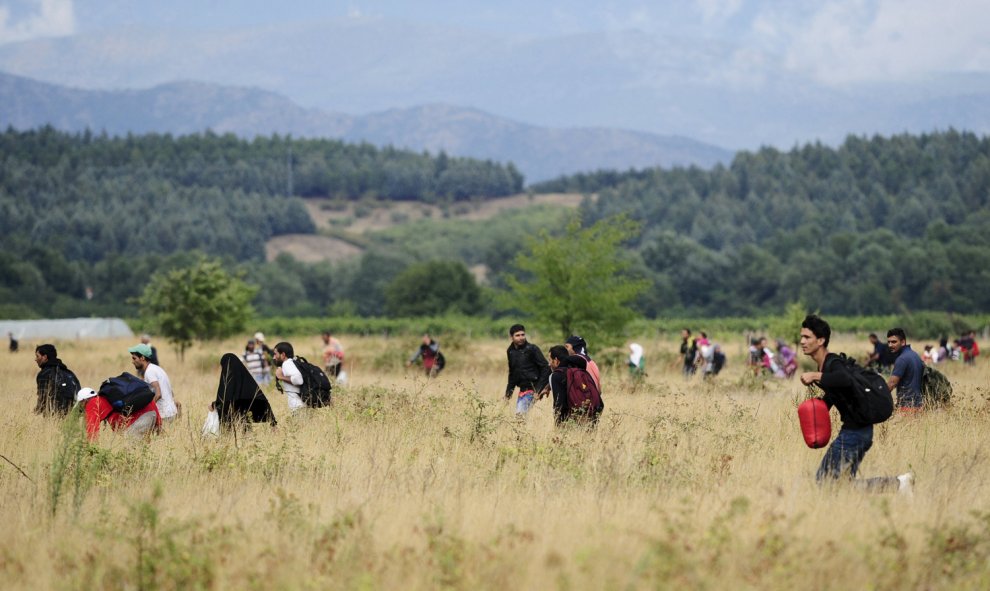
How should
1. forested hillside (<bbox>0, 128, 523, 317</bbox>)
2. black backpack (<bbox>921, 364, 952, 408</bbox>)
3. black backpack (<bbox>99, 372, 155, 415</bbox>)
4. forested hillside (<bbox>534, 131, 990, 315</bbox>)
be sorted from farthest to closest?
forested hillside (<bbox>0, 128, 523, 317</bbox>) → forested hillside (<bbox>534, 131, 990, 315</bbox>) → black backpack (<bbox>921, 364, 952, 408</bbox>) → black backpack (<bbox>99, 372, 155, 415</bbox>)

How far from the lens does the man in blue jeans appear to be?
339 inches

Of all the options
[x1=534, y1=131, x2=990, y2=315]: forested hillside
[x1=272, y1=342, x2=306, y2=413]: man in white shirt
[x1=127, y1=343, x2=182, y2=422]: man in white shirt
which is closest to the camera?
[x1=127, y1=343, x2=182, y2=422]: man in white shirt

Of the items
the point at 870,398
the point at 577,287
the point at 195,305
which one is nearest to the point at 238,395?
the point at 870,398

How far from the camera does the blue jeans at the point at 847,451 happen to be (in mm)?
8773

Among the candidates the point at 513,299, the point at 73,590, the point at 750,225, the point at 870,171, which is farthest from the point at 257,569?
the point at 870,171

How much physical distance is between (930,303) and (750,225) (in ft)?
206

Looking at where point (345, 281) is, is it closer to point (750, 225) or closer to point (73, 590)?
point (750, 225)

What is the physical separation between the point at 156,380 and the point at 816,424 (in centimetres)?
651

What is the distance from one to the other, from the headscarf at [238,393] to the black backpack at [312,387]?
149 cm

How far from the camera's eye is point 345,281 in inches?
4648

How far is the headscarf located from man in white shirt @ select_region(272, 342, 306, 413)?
110cm

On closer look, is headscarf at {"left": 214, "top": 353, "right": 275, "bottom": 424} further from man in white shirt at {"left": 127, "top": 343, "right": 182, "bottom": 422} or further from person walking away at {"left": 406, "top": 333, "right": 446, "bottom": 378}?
person walking away at {"left": 406, "top": 333, "right": 446, "bottom": 378}

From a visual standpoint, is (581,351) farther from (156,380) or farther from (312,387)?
(156,380)

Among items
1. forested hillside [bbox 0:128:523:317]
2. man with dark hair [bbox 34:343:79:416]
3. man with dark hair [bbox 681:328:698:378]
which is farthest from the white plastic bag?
forested hillside [bbox 0:128:523:317]
